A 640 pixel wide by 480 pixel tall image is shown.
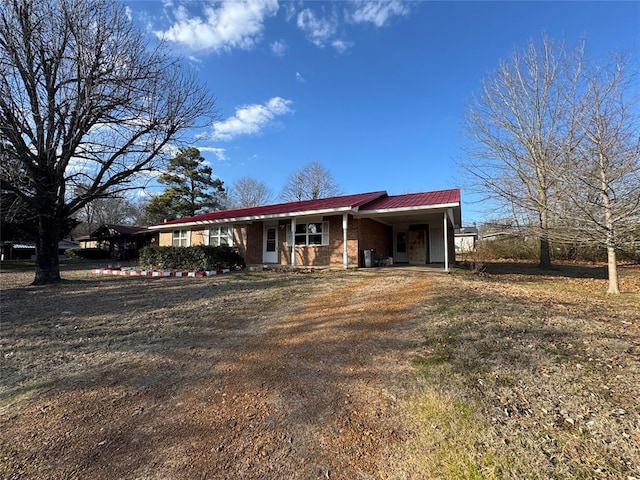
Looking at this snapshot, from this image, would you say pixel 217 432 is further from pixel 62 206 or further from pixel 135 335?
pixel 62 206

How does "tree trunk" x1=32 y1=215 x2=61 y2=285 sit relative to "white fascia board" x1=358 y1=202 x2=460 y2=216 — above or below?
below

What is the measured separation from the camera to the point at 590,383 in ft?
10.3

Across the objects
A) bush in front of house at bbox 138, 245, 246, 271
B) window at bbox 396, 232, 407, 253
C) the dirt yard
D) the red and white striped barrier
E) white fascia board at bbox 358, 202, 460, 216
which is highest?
white fascia board at bbox 358, 202, 460, 216

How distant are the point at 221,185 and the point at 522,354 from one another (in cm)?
3661

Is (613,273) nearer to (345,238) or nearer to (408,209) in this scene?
(408,209)

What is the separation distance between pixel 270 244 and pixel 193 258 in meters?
3.69

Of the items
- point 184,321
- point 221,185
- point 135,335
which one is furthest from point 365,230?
point 221,185

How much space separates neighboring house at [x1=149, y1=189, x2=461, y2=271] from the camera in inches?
517

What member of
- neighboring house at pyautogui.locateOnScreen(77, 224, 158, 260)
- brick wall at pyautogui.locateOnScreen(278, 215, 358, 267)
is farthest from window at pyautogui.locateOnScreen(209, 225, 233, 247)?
neighboring house at pyautogui.locateOnScreen(77, 224, 158, 260)

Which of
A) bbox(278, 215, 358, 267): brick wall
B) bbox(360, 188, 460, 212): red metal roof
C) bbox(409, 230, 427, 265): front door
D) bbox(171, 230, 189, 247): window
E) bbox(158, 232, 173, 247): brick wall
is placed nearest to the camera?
bbox(360, 188, 460, 212): red metal roof

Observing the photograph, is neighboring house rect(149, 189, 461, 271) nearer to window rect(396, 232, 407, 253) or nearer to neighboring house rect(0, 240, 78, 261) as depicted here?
window rect(396, 232, 407, 253)

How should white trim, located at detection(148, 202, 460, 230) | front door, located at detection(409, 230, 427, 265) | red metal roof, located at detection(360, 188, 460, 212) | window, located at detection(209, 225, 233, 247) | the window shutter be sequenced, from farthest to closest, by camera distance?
window, located at detection(209, 225, 233, 247), front door, located at detection(409, 230, 427, 265), the window shutter, red metal roof, located at detection(360, 188, 460, 212), white trim, located at detection(148, 202, 460, 230)

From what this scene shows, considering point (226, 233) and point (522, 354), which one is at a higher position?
point (226, 233)

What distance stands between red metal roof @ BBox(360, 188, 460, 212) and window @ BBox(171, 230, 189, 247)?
39.9 feet
